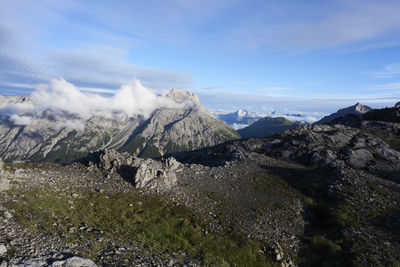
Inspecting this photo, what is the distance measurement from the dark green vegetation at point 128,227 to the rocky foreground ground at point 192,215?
11 cm

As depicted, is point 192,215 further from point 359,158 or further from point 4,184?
point 359,158

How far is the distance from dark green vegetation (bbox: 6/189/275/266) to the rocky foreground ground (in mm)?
111

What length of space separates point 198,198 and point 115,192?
1226 cm

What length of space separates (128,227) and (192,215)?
8.41 metres

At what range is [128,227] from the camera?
21.7 meters

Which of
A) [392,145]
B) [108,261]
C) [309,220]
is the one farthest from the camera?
[392,145]

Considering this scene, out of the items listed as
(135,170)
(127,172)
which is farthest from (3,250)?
(135,170)

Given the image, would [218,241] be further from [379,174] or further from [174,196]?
[379,174]

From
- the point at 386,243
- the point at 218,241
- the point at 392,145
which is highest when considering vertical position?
the point at 392,145

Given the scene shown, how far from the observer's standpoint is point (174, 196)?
30.5 m

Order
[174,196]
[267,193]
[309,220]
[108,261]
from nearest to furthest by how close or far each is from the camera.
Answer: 1. [108,261]
2. [309,220]
3. [174,196]
4. [267,193]

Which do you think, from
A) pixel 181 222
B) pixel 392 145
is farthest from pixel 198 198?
pixel 392 145

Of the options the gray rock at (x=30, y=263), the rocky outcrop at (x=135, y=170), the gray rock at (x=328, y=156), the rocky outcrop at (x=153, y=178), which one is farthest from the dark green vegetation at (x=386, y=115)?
the gray rock at (x=30, y=263)

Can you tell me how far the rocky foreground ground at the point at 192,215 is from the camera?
1650 centimetres
